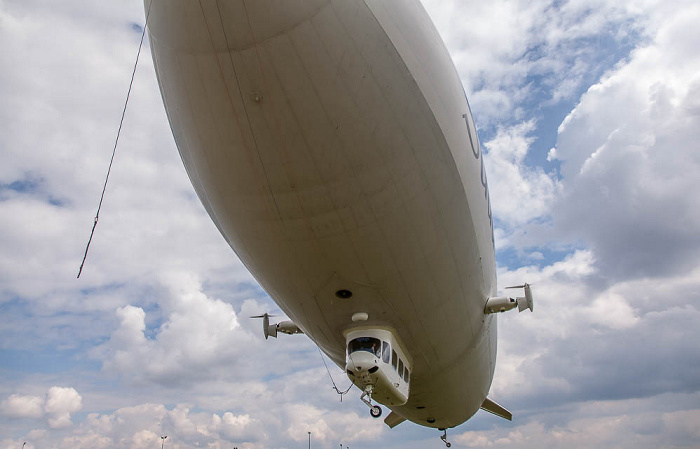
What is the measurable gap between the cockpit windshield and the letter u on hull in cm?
34

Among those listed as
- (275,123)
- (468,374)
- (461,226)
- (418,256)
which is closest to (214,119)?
(275,123)

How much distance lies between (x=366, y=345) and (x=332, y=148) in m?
4.22

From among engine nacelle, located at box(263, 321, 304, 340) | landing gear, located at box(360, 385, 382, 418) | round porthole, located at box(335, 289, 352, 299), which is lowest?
landing gear, located at box(360, 385, 382, 418)

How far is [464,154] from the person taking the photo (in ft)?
27.3

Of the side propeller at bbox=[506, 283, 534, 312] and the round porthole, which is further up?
the side propeller at bbox=[506, 283, 534, 312]

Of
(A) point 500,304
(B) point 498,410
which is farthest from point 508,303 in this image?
(B) point 498,410

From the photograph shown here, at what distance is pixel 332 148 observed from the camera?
6.54 meters

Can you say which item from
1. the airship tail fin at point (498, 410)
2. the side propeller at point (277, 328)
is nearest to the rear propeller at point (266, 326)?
the side propeller at point (277, 328)

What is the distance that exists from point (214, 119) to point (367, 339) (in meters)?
4.97

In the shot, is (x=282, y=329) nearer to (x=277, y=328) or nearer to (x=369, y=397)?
(x=277, y=328)

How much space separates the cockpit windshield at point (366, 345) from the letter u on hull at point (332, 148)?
0.34m

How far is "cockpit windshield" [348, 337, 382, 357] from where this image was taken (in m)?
8.88

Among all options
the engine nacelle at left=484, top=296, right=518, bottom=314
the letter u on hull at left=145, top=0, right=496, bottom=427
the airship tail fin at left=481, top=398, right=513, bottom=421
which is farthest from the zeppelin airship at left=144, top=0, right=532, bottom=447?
the airship tail fin at left=481, top=398, right=513, bottom=421

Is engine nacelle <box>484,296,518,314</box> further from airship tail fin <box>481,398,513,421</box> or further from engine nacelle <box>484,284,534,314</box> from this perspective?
airship tail fin <box>481,398,513,421</box>
